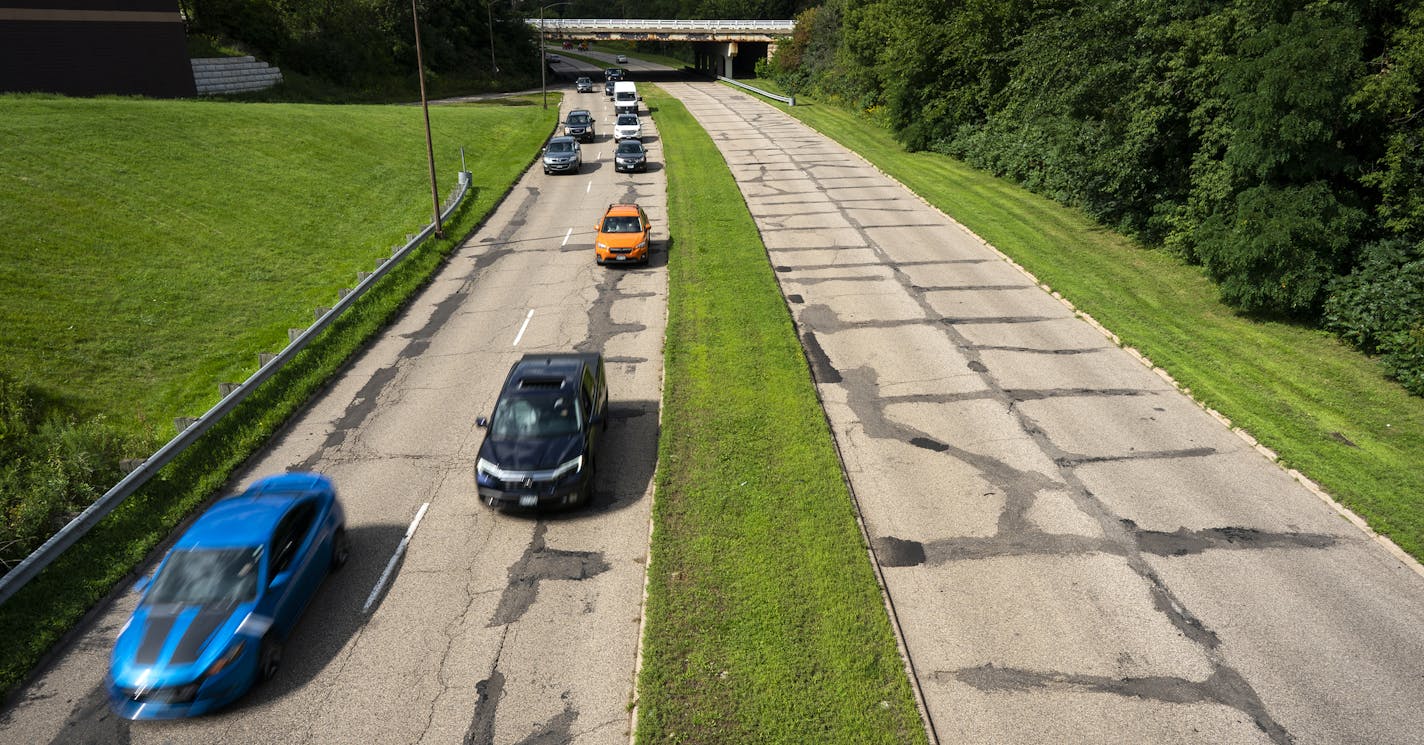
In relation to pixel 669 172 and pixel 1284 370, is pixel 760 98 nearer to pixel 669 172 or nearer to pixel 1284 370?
pixel 669 172

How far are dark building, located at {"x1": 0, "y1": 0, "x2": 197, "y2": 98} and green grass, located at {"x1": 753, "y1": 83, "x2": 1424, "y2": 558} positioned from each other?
43776 mm

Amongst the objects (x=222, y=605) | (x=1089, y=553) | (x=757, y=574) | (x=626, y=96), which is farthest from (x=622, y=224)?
(x=626, y=96)

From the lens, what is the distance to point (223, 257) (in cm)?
2364

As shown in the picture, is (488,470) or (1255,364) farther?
(1255,364)

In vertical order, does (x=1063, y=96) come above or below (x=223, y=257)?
above

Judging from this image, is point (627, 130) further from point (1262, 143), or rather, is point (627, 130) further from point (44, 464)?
point (44, 464)

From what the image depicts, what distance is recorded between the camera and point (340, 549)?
37.5 feet

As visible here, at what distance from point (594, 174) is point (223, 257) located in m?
20.2

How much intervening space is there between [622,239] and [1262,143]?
16955 mm

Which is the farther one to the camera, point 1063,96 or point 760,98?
point 760,98

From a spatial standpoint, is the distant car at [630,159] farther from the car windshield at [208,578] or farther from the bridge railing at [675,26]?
the bridge railing at [675,26]

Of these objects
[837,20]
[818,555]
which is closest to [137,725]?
[818,555]

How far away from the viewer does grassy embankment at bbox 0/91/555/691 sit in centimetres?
1329

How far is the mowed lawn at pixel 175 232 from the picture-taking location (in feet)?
56.6
